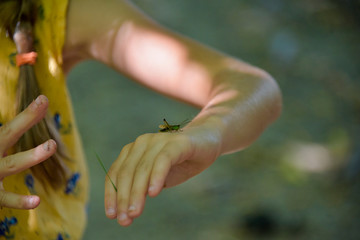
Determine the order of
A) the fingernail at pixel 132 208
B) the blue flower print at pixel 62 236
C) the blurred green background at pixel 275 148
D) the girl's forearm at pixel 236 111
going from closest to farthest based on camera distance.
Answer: the fingernail at pixel 132 208 → the girl's forearm at pixel 236 111 → the blue flower print at pixel 62 236 → the blurred green background at pixel 275 148

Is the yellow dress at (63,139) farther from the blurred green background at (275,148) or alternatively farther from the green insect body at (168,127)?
the blurred green background at (275,148)

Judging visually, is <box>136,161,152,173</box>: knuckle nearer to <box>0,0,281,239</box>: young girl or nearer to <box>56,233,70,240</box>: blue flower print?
<box>0,0,281,239</box>: young girl

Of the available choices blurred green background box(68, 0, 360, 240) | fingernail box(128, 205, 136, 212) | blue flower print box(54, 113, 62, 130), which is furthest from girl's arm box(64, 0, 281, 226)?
blurred green background box(68, 0, 360, 240)

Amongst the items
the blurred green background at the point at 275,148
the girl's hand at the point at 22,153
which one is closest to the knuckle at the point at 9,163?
the girl's hand at the point at 22,153

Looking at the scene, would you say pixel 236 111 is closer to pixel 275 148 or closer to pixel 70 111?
pixel 70 111

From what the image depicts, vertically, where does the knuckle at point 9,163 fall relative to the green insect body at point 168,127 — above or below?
below

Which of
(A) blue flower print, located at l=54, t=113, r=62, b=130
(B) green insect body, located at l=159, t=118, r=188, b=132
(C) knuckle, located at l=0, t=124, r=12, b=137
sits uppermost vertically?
(B) green insect body, located at l=159, t=118, r=188, b=132
